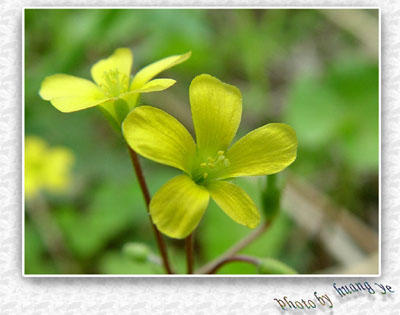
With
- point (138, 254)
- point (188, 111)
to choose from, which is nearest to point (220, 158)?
point (138, 254)

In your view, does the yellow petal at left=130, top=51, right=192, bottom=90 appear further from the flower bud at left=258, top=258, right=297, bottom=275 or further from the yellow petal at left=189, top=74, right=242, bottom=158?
the flower bud at left=258, top=258, right=297, bottom=275

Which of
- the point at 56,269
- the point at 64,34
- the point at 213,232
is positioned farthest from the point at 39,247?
the point at 64,34

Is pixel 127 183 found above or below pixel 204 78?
below

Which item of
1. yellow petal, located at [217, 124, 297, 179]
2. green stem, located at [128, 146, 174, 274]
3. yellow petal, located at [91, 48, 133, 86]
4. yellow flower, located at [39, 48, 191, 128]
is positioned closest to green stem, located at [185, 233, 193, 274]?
green stem, located at [128, 146, 174, 274]

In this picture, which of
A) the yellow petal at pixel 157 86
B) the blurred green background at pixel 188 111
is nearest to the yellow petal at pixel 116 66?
the yellow petal at pixel 157 86

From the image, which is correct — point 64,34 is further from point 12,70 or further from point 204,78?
point 204,78

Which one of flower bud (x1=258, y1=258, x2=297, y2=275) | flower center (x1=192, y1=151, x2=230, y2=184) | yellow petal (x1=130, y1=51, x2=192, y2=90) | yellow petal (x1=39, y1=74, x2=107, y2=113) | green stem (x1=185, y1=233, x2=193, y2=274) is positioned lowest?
flower bud (x1=258, y1=258, x2=297, y2=275)
